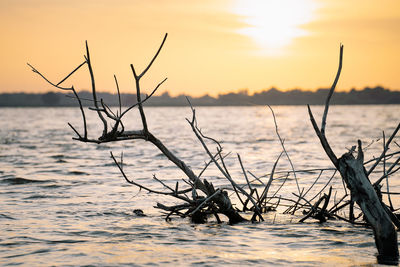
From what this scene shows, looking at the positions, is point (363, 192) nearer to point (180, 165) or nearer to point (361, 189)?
point (361, 189)

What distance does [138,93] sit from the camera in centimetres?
593

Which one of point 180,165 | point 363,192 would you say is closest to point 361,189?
point 363,192

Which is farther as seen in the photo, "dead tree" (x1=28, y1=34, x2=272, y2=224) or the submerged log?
"dead tree" (x1=28, y1=34, x2=272, y2=224)

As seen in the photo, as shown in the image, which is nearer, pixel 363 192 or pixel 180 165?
pixel 363 192

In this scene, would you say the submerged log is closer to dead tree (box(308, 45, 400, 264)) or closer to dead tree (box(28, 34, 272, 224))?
dead tree (box(308, 45, 400, 264))

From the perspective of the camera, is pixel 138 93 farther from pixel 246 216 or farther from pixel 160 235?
pixel 246 216

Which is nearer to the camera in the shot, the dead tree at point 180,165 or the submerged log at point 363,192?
the submerged log at point 363,192

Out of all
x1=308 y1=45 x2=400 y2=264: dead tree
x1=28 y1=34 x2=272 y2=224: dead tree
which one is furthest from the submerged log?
x1=28 y1=34 x2=272 y2=224: dead tree

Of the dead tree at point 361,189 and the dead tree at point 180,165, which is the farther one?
the dead tree at point 180,165

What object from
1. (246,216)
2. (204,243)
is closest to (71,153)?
(246,216)

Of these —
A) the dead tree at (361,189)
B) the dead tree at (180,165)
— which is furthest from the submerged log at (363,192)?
the dead tree at (180,165)

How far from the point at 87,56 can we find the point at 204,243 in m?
3.03

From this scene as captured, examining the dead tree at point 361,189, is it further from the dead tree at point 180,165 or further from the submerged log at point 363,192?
the dead tree at point 180,165

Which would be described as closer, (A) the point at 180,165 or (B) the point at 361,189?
(B) the point at 361,189
